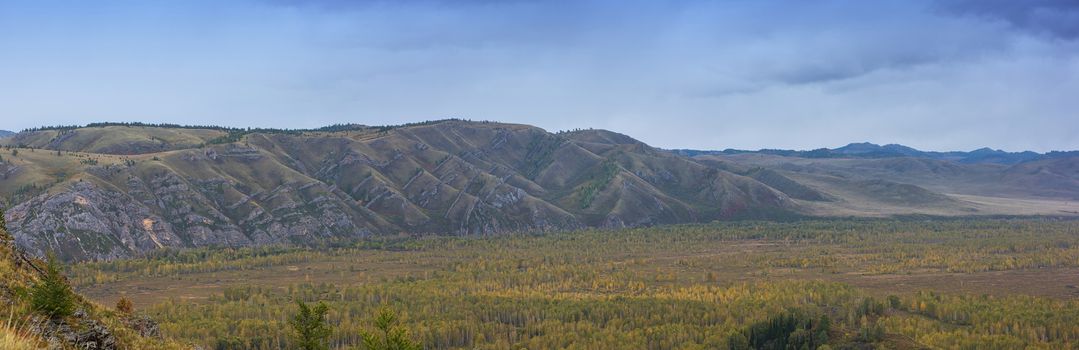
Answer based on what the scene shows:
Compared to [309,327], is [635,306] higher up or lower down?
lower down

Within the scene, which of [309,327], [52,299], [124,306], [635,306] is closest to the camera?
[52,299]

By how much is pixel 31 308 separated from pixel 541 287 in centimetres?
15125

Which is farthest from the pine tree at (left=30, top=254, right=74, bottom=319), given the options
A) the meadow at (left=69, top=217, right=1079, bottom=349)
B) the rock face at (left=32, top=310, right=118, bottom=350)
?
the meadow at (left=69, top=217, right=1079, bottom=349)

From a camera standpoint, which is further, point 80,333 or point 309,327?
point 309,327

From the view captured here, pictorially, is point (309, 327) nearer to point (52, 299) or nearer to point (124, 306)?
point (124, 306)

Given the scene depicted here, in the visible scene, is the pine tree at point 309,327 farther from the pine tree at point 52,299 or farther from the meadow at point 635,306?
the meadow at point 635,306

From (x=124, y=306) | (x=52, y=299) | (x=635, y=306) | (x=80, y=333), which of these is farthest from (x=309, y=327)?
(x=635, y=306)

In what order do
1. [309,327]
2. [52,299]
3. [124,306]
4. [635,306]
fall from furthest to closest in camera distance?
[635,306] → [309,327] → [124,306] → [52,299]

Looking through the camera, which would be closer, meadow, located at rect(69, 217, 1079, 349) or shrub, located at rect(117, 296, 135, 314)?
shrub, located at rect(117, 296, 135, 314)

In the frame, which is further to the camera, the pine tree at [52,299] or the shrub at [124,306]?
the shrub at [124,306]

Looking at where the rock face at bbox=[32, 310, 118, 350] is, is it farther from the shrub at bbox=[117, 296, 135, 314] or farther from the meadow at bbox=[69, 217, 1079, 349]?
the meadow at bbox=[69, 217, 1079, 349]

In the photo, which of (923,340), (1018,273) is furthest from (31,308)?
(1018,273)

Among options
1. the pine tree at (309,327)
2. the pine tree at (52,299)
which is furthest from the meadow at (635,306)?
the pine tree at (52,299)

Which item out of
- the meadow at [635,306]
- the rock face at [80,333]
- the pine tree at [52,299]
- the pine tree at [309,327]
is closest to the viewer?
the rock face at [80,333]
